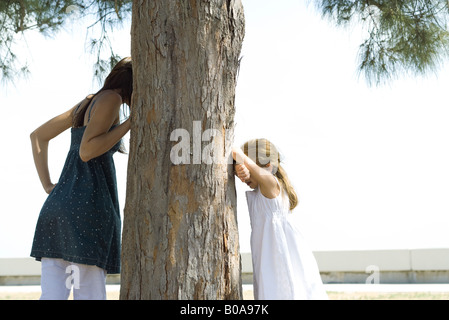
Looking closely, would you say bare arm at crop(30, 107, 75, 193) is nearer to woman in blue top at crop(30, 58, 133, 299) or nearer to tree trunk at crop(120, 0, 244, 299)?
woman in blue top at crop(30, 58, 133, 299)

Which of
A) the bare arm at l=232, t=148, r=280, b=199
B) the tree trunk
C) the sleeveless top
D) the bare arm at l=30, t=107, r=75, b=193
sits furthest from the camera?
the bare arm at l=30, t=107, r=75, b=193

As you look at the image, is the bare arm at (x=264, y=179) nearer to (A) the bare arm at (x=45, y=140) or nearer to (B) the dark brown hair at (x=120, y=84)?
(B) the dark brown hair at (x=120, y=84)

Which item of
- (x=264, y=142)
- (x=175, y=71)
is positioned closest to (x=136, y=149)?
(x=175, y=71)

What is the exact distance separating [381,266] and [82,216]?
4.26m

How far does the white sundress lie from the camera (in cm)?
213

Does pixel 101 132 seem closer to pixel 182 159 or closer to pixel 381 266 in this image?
pixel 182 159

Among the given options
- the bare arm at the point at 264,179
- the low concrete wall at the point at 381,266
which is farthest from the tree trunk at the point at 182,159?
the low concrete wall at the point at 381,266

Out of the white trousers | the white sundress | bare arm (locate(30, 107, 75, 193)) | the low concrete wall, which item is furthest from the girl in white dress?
the low concrete wall

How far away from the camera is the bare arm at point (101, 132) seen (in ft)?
6.40

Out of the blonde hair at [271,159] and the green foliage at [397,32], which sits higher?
the green foliage at [397,32]

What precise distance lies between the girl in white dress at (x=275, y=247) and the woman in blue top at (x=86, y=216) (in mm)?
537

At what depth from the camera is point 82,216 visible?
1.97 m

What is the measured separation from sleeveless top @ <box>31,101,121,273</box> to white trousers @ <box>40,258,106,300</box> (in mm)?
40

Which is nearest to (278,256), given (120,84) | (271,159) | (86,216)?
(271,159)
